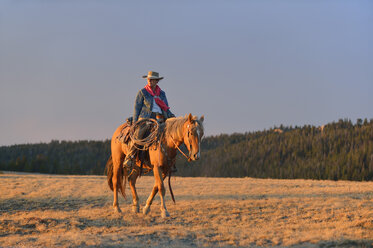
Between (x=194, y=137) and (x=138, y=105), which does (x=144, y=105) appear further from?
(x=194, y=137)

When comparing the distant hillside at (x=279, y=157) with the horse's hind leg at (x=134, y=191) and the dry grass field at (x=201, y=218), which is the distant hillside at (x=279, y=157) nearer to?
the dry grass field at (x=201, y=218)

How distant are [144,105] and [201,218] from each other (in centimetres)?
359

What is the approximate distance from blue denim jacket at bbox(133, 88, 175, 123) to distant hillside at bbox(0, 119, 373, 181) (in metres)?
13.6

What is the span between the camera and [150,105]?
12156 millimetres

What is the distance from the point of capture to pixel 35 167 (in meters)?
46.9

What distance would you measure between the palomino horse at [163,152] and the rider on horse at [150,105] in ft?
1.47

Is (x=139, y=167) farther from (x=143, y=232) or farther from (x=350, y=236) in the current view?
(x=350, y=236)

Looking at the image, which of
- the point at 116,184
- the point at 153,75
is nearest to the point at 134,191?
the point at 116,184

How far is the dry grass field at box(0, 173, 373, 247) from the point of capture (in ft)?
28.7

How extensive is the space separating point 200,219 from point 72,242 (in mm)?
3877

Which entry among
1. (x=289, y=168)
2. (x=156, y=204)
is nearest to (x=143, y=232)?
(x=156, y=204)

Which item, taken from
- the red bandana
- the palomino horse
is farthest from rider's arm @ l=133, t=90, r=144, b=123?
the palomino horse

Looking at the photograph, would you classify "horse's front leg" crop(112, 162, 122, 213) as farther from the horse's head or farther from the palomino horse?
the horse's head

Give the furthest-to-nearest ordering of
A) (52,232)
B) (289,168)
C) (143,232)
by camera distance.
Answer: (289,168)
(52,232)
(143,232)
